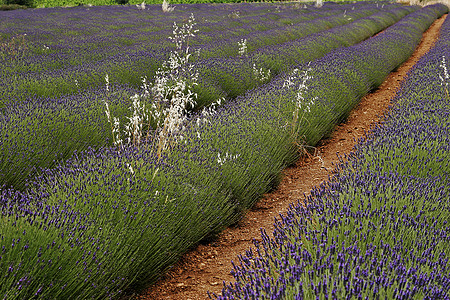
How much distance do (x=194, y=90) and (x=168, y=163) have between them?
321cm

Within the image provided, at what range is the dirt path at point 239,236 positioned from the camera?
116 inches

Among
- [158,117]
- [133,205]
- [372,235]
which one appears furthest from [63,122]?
[372,235]

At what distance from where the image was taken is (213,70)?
7.21m

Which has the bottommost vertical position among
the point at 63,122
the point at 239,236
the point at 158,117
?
the point at 239,236

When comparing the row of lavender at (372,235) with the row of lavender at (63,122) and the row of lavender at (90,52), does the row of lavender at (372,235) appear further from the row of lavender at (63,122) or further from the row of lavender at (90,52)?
the row of lavender at (90,52)

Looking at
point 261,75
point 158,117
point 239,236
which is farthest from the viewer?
point 261,75

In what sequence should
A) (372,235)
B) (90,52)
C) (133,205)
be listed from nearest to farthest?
(372,235) → (133,205) → (90,52)

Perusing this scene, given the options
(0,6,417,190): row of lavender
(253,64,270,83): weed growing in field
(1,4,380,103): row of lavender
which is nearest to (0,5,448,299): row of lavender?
(0,6,417,190): row of lavender

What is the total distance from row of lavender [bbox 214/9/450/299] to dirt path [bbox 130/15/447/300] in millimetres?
461

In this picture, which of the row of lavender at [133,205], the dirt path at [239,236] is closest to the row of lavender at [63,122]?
the row of lavender at [133,205]

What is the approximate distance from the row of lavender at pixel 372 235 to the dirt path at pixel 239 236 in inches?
18.2

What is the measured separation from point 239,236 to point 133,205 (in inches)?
46.9

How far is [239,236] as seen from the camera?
3.67 metres

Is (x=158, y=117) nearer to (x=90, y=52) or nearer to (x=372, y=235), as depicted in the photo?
(x=372, y=235)
